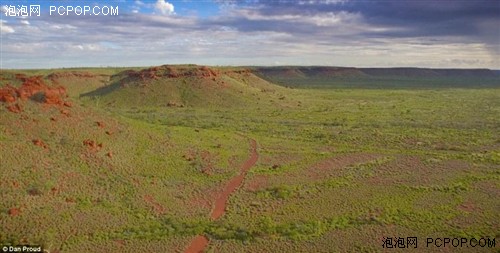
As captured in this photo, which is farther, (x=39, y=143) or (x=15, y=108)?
(x=15, y=108)

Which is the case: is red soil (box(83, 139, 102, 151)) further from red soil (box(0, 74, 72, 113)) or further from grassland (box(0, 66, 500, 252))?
red soil (box(0, 74, 72, 113))

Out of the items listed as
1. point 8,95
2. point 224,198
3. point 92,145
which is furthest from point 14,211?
point 8,95

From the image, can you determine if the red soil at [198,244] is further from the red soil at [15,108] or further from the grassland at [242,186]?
the red soil at [15,108]

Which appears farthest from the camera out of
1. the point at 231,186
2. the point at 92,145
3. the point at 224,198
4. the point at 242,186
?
the point at 92,145

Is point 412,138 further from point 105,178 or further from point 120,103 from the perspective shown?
point 120,103

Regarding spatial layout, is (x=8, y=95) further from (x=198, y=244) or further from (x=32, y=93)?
(x=198, y=244)

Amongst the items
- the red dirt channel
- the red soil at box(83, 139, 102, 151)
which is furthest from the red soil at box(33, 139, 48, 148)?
the red dirt channel
